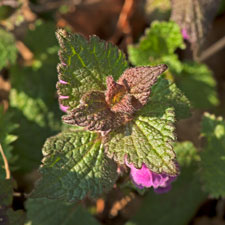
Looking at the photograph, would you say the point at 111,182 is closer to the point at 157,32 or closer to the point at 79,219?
the point at 79,219

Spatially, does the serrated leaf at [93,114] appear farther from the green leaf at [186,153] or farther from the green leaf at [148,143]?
the green leaf at [186,153]

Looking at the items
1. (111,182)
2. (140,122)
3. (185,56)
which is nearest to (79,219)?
(111,182)

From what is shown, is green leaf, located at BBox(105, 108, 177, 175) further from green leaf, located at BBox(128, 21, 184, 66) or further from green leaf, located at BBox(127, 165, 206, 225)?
green leaf, located at BBox(127, 165, 206, 225)

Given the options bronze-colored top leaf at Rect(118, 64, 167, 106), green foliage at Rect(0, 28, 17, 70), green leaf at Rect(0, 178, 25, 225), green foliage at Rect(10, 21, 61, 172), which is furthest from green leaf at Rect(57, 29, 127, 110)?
green foliage at Rect(0, 28, 17, 70)

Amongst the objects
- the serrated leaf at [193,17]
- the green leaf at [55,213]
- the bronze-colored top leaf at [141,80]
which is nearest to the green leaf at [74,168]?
the bronze-colored top leaf at [141,80]

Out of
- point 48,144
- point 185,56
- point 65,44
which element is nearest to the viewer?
point 65,44

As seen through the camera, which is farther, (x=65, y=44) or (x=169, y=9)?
(x=169, y=9)

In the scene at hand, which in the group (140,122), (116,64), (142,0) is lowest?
(140,122)
